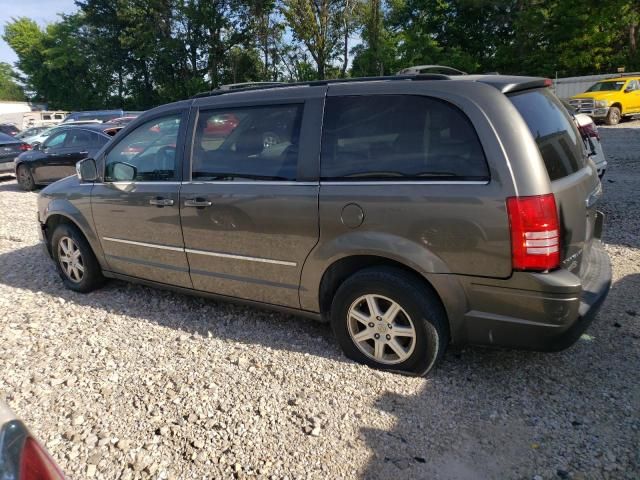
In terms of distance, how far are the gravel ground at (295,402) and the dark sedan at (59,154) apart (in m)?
8.11

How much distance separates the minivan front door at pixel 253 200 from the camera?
342 centimetres

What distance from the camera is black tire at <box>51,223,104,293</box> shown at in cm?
493

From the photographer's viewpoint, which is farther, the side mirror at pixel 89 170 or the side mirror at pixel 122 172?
the side mirror at pixel 89 170

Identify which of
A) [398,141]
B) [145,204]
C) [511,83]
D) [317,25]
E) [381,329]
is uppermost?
[317,25]

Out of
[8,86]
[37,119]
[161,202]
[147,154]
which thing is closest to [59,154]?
[147,154]

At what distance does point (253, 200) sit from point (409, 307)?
1.31 metres

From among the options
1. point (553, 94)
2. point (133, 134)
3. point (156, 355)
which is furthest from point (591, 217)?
point (133, 134)

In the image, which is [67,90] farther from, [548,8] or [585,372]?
[585,372]

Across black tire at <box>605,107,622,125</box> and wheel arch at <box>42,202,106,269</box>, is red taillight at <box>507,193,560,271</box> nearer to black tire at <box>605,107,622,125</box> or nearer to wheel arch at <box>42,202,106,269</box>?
wheel arch at <box>42,202,106,269</box>

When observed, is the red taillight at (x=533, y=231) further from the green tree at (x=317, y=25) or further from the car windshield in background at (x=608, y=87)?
the green tree at (x=317, y=25)

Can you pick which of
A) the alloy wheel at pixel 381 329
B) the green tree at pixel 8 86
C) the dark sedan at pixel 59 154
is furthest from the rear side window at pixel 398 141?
the green tree at pixel 8 86

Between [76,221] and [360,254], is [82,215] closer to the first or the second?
[76,221]

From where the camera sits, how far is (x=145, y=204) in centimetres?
421

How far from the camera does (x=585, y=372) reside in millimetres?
3246
